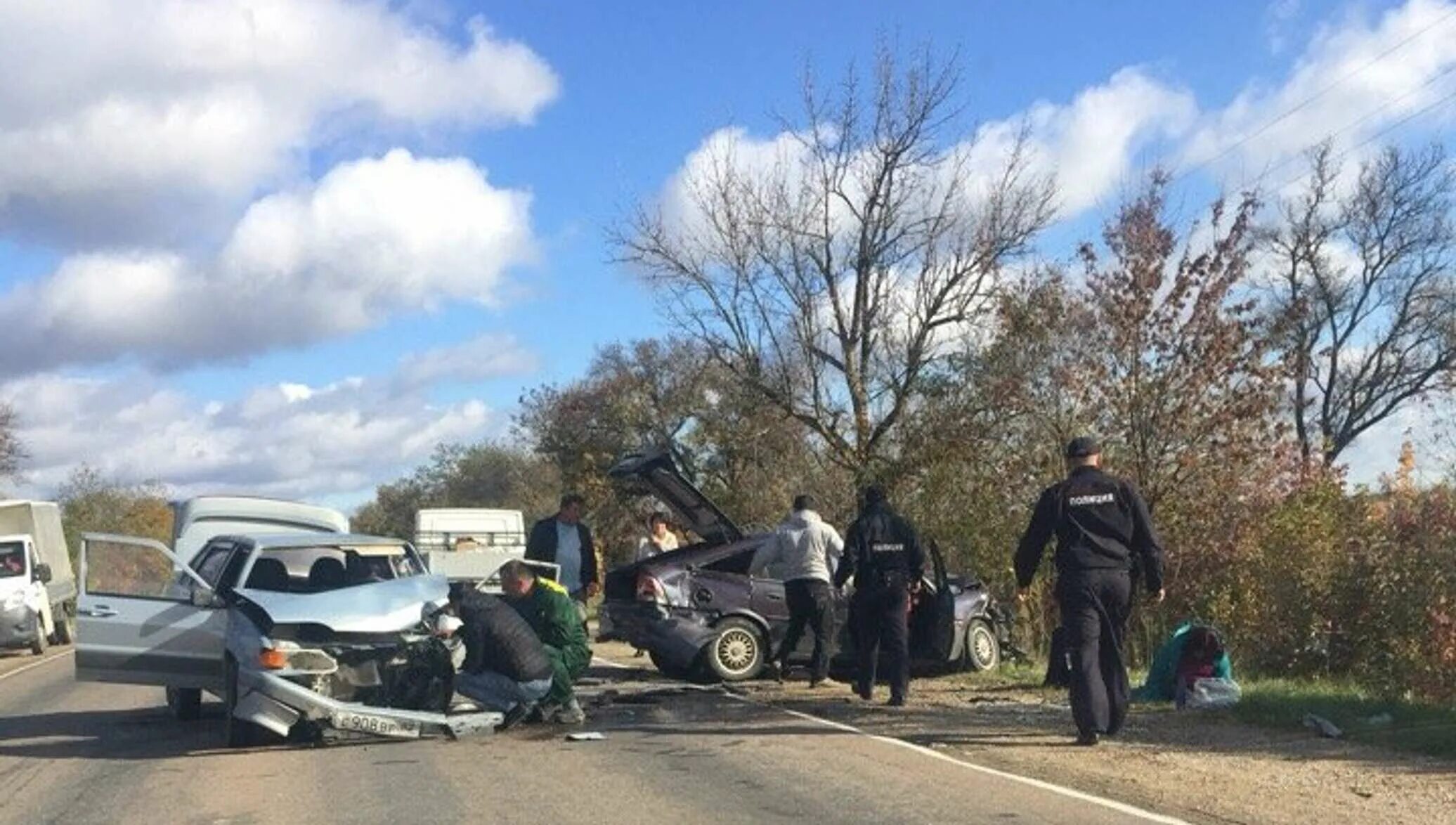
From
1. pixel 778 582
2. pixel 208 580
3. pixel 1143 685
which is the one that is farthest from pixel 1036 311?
pixel 208 580

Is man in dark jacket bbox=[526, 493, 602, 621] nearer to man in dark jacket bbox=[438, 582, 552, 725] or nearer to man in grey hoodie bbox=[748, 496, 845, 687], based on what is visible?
man in grey hoodie bbox=[748, 496, 845, 687]

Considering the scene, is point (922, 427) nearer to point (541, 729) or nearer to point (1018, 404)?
point (1018, 404)

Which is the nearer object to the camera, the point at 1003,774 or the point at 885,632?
the point at 1003,774

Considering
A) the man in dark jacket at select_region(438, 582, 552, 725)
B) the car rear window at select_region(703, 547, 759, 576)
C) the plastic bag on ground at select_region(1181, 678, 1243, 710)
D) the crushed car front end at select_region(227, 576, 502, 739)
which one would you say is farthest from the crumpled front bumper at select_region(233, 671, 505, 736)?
the plastic bag on ground at select_region(1181, 678, 1243, 710)

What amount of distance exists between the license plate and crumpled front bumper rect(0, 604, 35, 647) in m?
15.2

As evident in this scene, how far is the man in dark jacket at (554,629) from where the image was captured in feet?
38.2

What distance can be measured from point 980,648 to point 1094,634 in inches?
210

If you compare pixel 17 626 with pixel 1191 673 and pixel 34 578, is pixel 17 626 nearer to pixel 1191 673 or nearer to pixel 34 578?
pixel 34 578

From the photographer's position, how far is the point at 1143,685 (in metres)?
12.6

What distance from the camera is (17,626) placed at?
23.4m

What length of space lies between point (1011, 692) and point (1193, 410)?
346 centimetres

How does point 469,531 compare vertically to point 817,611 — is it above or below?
above

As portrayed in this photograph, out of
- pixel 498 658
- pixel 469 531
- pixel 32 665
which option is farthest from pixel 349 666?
pixel 469 531

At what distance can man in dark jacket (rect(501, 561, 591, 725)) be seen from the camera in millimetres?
11648
